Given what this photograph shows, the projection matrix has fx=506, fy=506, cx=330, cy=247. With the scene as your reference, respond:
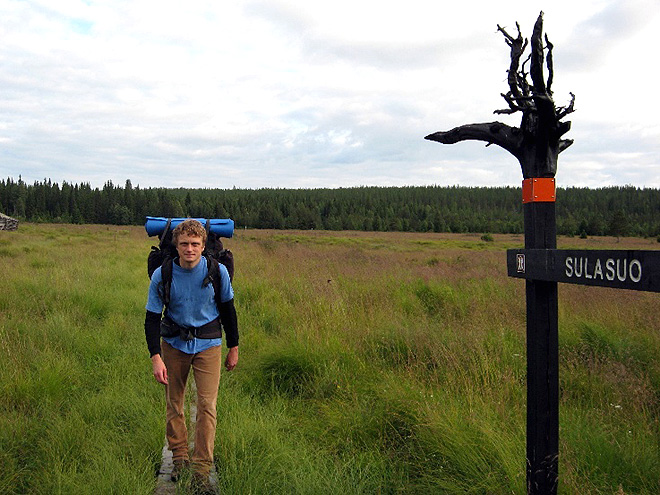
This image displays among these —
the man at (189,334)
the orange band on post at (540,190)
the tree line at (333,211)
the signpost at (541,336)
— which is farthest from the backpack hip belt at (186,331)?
the tree line at (333,211)

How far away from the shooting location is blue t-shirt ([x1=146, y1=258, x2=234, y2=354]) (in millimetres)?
3260

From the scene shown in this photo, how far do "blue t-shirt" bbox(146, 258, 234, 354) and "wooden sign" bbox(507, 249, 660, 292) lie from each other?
1.88 metres

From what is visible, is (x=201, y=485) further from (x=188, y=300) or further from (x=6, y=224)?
(x=6, y=224)

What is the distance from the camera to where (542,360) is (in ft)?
7.62

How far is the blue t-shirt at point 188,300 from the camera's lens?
128 inches

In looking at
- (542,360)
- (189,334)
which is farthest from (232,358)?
(542,360)

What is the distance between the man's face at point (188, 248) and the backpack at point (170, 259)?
0.11 metres

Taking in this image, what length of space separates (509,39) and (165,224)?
9.12 feet

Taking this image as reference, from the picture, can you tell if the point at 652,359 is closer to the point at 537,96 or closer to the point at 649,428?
the point at 649,428

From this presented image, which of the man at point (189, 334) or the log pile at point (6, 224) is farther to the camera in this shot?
the log pile at point (6, 224)

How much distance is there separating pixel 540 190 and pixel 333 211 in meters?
96.9

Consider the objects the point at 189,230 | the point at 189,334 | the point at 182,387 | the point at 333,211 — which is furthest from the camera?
the point at 333,211

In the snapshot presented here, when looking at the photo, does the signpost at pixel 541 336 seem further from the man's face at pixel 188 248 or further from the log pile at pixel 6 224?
the log pile at pixel 6 224

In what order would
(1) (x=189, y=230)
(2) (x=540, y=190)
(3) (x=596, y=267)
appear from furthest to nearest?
1. (1) (x=189, y=230)
2. (2) (x=540, y=190)
3. (3) (x=596, y=267)
